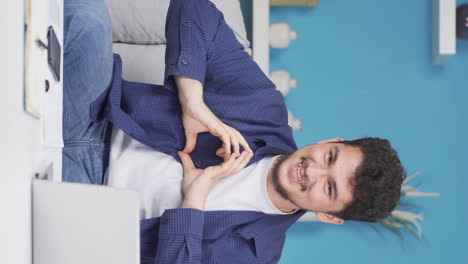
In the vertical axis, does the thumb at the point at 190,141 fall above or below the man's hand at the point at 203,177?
above

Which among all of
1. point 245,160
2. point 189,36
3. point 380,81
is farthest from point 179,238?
point 380,81

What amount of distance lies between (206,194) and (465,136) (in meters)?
1.31

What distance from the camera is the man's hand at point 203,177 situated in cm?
130

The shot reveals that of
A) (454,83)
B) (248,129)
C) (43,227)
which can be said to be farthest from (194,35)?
(454,83)

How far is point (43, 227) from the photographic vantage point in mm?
758

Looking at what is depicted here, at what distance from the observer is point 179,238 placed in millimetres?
1266

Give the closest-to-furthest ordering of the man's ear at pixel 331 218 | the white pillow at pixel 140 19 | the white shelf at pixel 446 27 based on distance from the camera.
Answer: the man's ear at pixel 331 218 < the white pillow at pixel 140 19 < the white shelf at pixel 446 27

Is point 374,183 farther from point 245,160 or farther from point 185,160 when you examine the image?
point 185,160

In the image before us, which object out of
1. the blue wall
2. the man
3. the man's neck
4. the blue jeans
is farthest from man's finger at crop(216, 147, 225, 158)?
the blue wall

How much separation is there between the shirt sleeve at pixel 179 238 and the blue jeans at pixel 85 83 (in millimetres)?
256

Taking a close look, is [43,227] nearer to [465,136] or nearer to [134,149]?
[134,149]

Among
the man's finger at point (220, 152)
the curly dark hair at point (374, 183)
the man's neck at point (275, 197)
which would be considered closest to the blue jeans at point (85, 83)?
the man's finger at point (220, 152)

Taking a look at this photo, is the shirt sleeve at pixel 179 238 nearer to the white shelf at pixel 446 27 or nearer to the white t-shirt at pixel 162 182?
the white t-shirt at pixel 162 182

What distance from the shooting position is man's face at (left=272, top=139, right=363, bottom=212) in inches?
53.2
